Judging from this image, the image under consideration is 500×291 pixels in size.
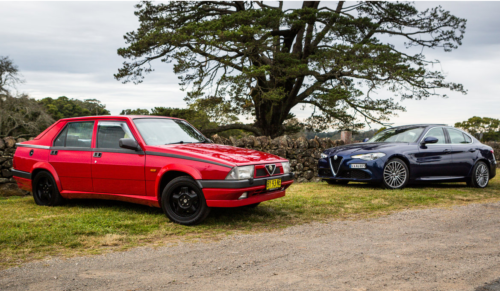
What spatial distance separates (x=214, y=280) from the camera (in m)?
3.46

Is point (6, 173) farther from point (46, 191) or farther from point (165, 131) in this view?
point (165, 131)

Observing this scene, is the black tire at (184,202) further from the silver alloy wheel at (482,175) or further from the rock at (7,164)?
the silver alloy wheel at (482,175)

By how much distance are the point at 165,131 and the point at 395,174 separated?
556cm

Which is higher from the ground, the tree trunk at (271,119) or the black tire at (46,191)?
the tree trunk at (271,119)

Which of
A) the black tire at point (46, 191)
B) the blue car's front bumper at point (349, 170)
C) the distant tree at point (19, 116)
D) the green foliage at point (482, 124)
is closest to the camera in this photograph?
the black tire at point (46, 191)

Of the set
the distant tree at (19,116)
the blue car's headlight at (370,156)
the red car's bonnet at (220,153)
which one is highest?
the distant tree at (19,116)

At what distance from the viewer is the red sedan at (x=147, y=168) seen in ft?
17.8

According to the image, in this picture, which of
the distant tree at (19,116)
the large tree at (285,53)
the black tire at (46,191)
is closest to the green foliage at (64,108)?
the distant tree at (19,116)

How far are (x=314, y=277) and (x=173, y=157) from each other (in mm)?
2833

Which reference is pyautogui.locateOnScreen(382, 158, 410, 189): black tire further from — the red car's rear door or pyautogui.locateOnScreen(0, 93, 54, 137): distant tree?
pyautogui.locateOnScreen(0, 93, 54, 137): distant tree

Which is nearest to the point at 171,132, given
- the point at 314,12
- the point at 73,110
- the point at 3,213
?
the point at 3,213

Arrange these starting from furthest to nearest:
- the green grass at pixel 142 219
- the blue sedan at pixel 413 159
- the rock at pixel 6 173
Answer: the rock at pixel 6 173 → the blue sedan at pixel 413 159 → the green grass at pixel 142 219

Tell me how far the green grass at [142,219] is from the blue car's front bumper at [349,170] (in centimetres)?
50

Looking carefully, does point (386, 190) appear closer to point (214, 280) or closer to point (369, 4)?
point (214, 280)
